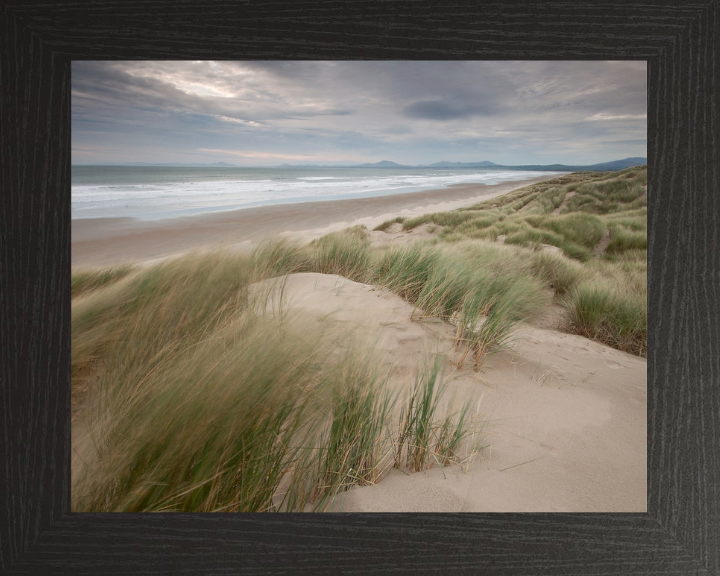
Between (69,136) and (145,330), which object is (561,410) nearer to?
(145,330)

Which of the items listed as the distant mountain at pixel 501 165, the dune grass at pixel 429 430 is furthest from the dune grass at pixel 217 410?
the distant mountain at pixel 501 165

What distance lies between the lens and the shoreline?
1.37 m

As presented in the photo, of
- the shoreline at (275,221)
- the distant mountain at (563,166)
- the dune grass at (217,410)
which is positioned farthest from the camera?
the shoreline at (275,221)

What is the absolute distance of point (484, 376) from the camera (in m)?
1.30

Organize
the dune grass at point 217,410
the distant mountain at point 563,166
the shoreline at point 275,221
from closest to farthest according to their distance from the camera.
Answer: the dune grass at point 217,410 < the distant mountain at point 563,166 < the shoreline at point 275,221

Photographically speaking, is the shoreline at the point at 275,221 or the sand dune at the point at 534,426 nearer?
the sand dune at the point at 534,426

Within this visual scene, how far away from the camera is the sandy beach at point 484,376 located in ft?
3.82

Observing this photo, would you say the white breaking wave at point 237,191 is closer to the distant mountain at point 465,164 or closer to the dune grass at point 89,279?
the distant mountain at point 465,164

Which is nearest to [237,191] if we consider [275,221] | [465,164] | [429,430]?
[275,221]

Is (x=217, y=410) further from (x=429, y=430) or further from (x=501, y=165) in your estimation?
(x=501, y=165)

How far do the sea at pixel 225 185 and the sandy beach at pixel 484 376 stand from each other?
0.11 feet

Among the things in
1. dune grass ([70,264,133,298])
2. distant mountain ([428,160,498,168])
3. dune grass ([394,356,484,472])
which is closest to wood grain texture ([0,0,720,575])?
dune grass ([70,264,133,298])

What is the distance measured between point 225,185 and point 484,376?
1078mm

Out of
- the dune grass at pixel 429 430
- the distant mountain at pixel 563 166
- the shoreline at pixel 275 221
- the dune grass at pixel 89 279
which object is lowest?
the dune grass at pixel 429 430
